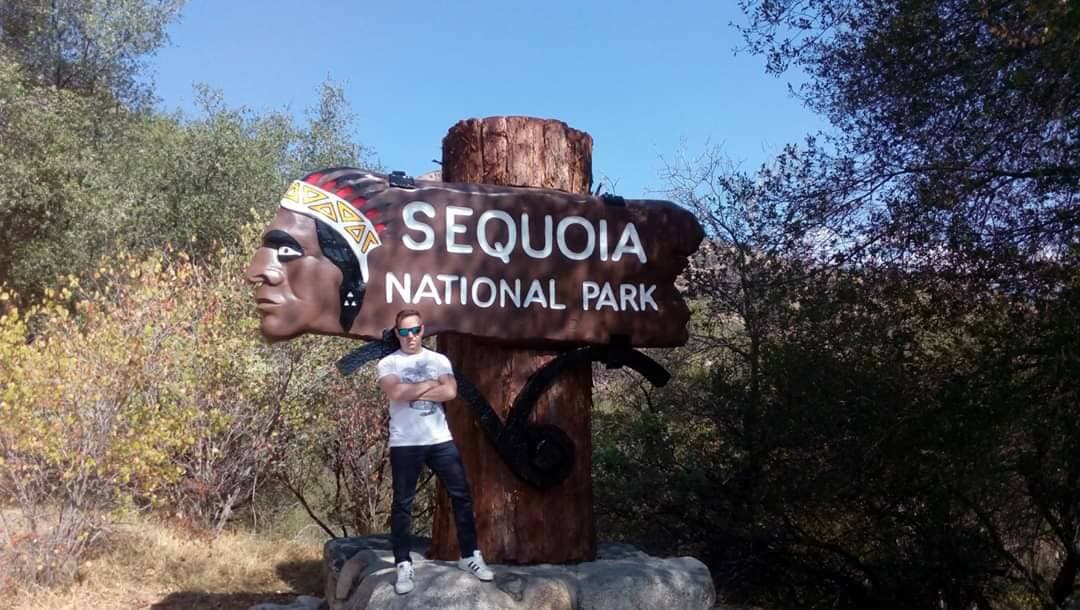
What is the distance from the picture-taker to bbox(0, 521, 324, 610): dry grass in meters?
6.66

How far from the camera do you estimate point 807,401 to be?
26.7 feet

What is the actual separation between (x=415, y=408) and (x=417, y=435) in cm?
14

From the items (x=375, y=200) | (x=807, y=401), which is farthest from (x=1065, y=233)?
(x=375, y=200)

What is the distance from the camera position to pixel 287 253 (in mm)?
4883

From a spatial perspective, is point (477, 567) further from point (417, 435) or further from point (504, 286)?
point (504, 286)

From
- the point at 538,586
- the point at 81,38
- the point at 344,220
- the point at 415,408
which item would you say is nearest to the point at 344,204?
the point at 344,220

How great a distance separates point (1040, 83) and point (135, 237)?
11.9 m

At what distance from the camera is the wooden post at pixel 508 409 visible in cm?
522

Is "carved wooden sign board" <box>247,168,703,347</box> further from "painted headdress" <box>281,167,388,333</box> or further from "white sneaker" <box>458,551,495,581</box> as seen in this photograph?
"white sneaker" <box>458,551,495,581</box>

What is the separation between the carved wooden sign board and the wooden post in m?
0.21

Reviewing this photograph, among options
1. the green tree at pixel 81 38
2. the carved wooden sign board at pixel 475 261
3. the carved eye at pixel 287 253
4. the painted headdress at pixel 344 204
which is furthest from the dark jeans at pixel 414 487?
the green tree at pixel 81 38

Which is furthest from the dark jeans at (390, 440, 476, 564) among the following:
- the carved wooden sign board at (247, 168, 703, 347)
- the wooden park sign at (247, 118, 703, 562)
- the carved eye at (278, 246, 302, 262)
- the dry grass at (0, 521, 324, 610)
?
the dry grass at (0, 521, 324, 610)

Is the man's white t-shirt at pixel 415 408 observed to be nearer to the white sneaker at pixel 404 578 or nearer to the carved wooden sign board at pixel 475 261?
the carved wooden sign board at pixel 475 261

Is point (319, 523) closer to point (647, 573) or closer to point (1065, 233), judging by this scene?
point (647, 573)
